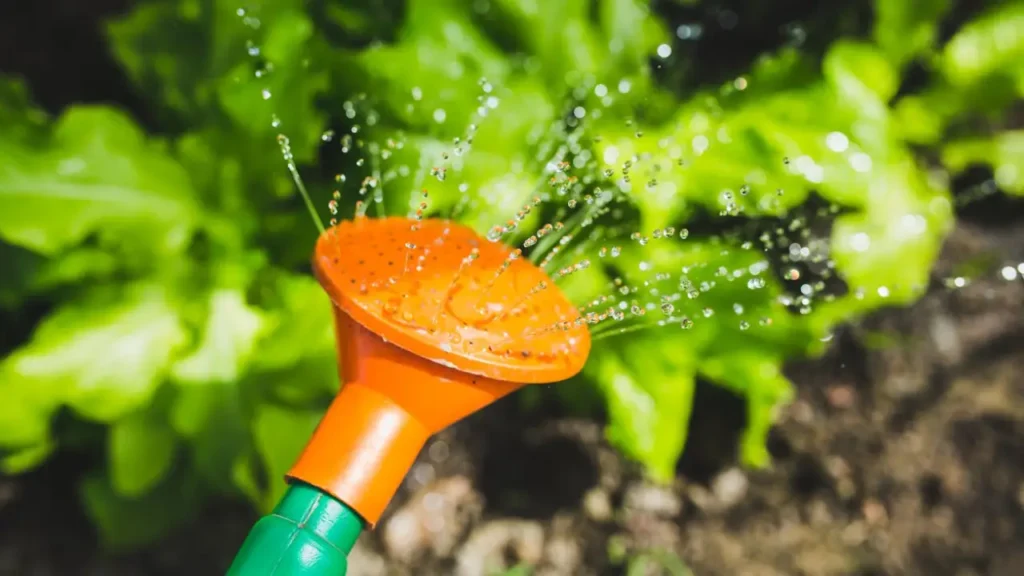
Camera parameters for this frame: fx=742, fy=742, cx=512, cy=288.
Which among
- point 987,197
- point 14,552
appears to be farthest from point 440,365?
point 987,197

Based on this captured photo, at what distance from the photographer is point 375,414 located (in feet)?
1.57

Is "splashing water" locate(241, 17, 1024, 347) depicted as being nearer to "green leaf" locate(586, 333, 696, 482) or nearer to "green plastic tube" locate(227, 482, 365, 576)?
"green leaf" locate(586, 333, 696, 482)

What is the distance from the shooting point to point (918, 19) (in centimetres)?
111

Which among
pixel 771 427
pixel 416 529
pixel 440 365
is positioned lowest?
pixel 416 529

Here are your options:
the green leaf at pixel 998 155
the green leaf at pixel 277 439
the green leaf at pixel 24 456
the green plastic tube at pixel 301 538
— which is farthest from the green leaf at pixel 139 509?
the green leaf at pixel 998 155

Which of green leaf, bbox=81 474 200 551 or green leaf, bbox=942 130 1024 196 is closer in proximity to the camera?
green leaf, bbox=81 474 200 551

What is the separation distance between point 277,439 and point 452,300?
0.57 meters

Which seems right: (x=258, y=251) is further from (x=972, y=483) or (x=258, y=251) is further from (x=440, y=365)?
(x=972, y=483)

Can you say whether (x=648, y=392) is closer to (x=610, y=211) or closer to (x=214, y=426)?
(x=610, y=211)

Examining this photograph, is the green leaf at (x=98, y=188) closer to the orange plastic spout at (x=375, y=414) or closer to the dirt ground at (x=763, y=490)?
the dirt ground at (x=763, y=490)

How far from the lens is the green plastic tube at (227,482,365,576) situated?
17.4 inches

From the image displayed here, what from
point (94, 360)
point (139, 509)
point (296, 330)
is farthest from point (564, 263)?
point (139, 509)

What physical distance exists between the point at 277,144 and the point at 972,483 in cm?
124

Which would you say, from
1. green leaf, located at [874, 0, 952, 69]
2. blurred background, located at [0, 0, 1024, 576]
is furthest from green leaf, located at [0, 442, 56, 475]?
green leaf, located at [874, 0, 952, 69]
